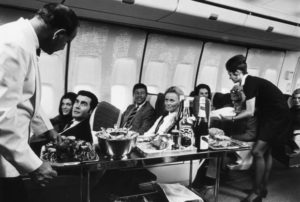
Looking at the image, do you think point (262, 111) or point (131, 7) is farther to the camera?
point (131, 7)

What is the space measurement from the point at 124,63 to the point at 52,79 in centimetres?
137

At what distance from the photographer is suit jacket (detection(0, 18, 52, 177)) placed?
98cm

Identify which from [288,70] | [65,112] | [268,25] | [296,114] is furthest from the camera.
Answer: [288,70]

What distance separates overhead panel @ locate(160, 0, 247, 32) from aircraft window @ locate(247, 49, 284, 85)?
2742 millimetres

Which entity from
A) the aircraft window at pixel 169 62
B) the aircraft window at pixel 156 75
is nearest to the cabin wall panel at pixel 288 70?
the aircraft window at pixel 169 62

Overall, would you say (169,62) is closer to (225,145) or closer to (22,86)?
(225,145)

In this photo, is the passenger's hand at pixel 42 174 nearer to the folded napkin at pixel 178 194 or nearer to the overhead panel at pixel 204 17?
the folded napkin at pixel 178 194

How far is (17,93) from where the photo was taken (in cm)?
102

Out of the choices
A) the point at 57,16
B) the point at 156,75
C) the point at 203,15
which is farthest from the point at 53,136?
the point at 156,75

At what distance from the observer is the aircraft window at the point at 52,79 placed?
13.1 feet

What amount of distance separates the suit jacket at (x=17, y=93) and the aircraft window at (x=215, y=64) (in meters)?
4.89

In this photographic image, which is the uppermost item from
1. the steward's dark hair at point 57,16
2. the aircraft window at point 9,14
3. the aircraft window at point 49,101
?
the aircraft window at point 9,14

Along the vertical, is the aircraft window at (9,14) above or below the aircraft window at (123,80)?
above

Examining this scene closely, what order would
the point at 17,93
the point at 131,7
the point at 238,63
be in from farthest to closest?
the point at 131,7
the point at 238,63
the point at 17,93
